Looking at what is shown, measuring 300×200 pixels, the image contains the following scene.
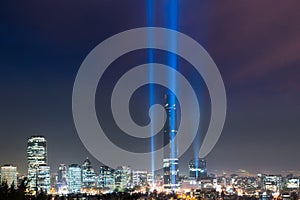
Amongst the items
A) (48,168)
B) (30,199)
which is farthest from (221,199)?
(30,199)

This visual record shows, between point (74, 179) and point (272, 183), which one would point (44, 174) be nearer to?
point (74, 179)

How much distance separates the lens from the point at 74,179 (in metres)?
83.1

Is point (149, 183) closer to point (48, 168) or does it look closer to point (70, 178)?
point (70, 178)

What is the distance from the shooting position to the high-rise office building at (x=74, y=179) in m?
80.8

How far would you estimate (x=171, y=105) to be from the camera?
101m

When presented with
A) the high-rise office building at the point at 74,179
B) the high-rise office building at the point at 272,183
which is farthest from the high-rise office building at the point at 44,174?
the high-rise office building at the point at 272,183

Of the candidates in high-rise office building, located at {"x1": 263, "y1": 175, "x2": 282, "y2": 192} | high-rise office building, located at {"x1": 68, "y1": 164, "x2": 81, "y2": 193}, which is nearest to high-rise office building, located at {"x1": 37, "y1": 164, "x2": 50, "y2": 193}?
high-rise office building, located at {"x1": 68, "y1": 164, "x2": 81, "y2": 193}

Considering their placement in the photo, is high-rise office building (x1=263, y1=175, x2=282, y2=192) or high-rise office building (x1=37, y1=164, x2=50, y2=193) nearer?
high-rise office building (x1=37, y1=164, x2=50, y2=193)

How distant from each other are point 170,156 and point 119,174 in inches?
595

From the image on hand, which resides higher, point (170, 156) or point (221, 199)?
point (170, 156)

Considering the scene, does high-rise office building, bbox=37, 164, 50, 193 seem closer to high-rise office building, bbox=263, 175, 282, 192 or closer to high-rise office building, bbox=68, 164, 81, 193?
high-rise office building, bbox=68, 164, 81, 193

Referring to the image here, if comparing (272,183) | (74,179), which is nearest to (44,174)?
(74,179)

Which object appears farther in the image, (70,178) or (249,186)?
(249,186)

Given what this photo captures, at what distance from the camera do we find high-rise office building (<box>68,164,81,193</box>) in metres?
80.8
